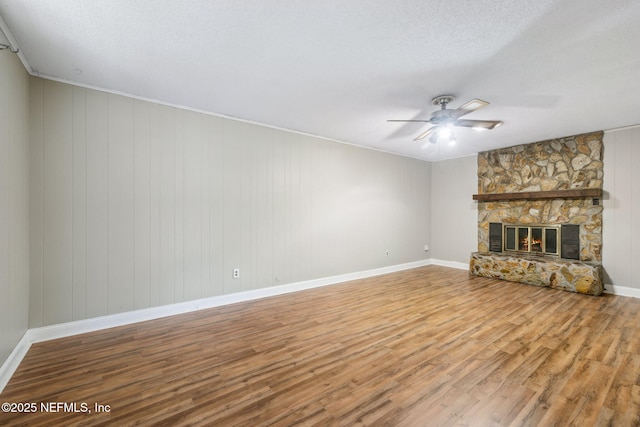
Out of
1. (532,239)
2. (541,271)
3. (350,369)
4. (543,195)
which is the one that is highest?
Answer: (543,195)

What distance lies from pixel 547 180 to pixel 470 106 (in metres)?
3.40

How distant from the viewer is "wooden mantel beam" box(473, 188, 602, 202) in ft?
14.1

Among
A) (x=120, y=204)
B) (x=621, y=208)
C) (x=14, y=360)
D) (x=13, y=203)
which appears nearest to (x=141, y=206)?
(x=120, y=204)

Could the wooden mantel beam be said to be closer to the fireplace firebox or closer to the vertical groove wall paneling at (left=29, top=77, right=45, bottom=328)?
the fireplace firebox

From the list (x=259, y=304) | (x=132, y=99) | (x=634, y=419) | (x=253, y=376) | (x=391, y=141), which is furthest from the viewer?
(x=391, y=141)

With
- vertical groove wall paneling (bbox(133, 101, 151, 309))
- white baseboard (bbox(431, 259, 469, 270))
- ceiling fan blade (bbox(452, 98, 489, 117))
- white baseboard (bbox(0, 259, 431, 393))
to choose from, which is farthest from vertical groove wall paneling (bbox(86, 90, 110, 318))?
white baseboard (bbox(431, 259, 469, 270))

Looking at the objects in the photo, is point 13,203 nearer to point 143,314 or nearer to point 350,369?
point 143,314

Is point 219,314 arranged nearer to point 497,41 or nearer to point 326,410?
point 326,410

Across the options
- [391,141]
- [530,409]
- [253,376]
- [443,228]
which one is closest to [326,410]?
[253,376]

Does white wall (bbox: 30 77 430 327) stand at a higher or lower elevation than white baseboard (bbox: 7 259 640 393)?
higher

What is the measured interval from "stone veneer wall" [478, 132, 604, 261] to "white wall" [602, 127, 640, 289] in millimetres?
95

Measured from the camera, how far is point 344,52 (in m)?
2.24

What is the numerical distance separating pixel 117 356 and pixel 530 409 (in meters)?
3.15

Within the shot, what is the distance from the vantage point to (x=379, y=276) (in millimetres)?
5320
